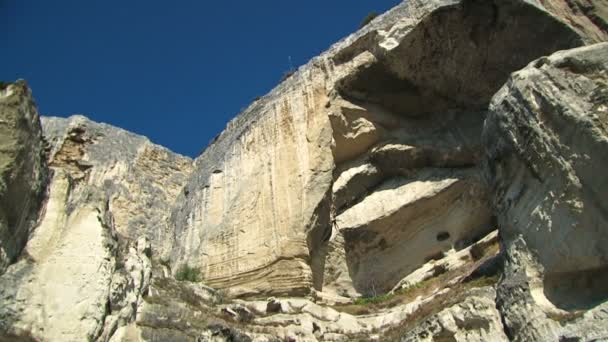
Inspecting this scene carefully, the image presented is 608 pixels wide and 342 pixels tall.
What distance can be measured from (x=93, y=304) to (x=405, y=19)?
11.3 m

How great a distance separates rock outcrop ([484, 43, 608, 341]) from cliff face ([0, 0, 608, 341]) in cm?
4

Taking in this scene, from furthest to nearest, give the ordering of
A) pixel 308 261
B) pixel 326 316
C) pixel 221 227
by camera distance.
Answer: pixel 221 227
pixel 308 261
pixel 326 316

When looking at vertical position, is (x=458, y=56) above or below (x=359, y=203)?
above

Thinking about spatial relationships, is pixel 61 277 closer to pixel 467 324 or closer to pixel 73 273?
pixel 73 273

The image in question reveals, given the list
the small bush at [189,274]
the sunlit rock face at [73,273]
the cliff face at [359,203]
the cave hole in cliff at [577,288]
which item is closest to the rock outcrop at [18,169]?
the cliff face at [359,203]

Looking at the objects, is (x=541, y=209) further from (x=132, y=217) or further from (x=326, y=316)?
(x=132, y=217)

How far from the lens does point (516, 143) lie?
1280 cm

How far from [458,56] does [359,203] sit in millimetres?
4943

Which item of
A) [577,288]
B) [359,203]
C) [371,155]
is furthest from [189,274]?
[577,288]

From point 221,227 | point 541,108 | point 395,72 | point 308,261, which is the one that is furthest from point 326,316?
point 395,72

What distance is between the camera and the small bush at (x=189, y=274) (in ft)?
56.7

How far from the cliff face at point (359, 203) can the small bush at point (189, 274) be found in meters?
0.07

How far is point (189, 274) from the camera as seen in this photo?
17.4m

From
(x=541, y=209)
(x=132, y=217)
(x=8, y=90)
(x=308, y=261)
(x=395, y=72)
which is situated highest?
(x=395, y=72)
